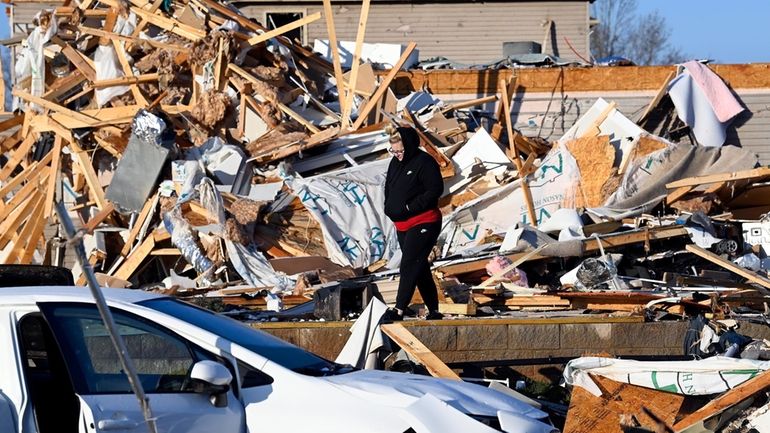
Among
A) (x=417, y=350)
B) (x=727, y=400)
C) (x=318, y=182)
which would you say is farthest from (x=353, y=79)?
(x=727, y=400)

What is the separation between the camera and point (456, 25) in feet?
86.8

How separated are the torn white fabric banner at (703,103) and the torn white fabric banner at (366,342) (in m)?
9.42

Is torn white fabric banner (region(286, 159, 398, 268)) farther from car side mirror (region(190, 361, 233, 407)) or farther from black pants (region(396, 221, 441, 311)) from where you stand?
car side mirror (region(190, 361, 233, 407))

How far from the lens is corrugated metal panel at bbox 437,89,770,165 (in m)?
18.2

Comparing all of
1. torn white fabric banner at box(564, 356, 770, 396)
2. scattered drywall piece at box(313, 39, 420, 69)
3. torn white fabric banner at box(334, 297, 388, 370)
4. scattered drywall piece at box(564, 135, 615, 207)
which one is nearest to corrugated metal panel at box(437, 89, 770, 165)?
scattered drywall piece at box(313, 39, 420, 69)

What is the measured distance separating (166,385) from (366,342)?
343 cm

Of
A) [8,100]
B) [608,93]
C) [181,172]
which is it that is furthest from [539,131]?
[8,100]

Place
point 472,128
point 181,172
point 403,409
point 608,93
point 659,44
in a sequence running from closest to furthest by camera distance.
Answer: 1. point 403,409
2. point 181,172
3. point 472,128
4. point 608,93
5. point 659,44

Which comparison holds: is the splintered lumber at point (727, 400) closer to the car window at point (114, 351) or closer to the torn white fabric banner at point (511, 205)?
the car window at point (114, 351)

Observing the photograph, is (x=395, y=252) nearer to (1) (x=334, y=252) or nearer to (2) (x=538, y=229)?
(1) (x=334, y=252)

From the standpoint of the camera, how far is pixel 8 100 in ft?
60.5

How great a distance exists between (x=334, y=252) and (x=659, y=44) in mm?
62024

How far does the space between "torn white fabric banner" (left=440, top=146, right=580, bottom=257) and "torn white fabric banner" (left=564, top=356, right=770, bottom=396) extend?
18.9ft

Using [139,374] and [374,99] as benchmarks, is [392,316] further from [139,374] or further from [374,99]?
[374,99]
